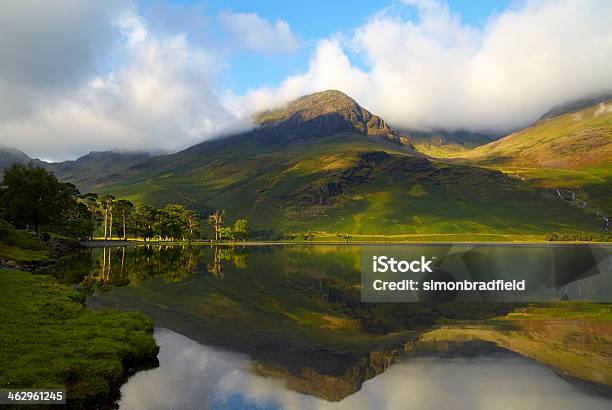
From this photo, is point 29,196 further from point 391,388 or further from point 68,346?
point 391,388

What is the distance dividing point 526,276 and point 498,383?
3053 inches

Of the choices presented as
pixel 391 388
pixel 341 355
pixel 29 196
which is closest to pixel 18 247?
pixel 29 196

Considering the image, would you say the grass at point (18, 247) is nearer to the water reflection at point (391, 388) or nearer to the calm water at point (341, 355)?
the calm water at point (341, 355)

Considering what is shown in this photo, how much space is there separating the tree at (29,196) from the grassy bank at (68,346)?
85.0m

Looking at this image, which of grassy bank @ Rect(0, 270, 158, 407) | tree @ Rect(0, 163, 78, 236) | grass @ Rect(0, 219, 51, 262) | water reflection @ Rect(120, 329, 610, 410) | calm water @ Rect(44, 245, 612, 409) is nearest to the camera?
grassy bank @ Rect(0, 270, 158, 407)

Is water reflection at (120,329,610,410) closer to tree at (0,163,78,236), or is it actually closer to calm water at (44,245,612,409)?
calm water at (44,245,612,409)

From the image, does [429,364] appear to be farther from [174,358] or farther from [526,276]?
[526,276]

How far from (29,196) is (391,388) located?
121 metres

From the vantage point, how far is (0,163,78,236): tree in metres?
117

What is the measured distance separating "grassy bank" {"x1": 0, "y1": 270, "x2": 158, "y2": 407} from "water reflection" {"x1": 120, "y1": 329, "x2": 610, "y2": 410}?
1659 mm

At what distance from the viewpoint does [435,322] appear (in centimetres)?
4797

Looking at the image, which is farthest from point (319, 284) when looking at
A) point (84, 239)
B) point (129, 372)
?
point (84, 239)

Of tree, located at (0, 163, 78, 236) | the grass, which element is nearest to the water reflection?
the grass

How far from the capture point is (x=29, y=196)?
118m
